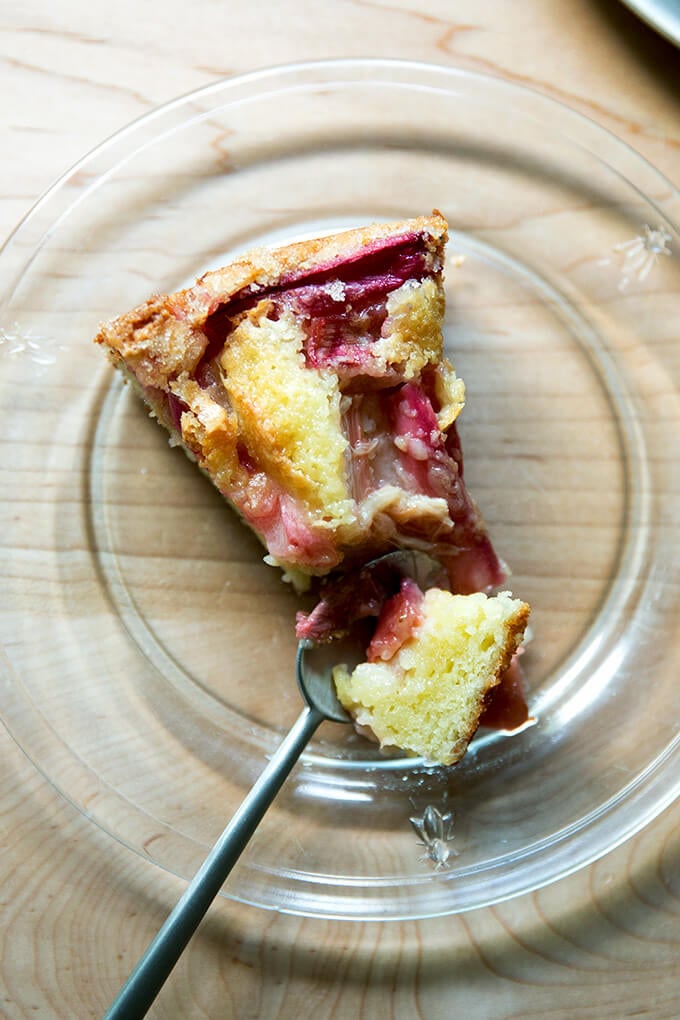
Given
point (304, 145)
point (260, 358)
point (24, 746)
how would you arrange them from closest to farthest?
point (260, 358)
point (24, 746)
point (304, 145)

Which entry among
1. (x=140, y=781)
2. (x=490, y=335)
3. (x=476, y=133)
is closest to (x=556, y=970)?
(x=140, y=781)

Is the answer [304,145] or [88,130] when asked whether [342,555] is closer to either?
[304,145]

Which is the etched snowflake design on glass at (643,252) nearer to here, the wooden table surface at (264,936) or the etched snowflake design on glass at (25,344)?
the wooden table surface at (264,936)

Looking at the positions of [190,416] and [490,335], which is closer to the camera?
[190,416]

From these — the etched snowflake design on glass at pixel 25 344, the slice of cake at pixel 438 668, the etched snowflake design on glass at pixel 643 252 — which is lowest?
the slice of cake at pixel 438 668

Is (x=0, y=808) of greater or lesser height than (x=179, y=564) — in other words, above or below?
below

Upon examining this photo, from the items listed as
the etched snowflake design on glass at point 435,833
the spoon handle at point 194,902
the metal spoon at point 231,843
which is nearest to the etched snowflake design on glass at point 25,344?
the metal spoon at point 231,843

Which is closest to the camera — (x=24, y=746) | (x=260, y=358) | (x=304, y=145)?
(x=260, y=358)
